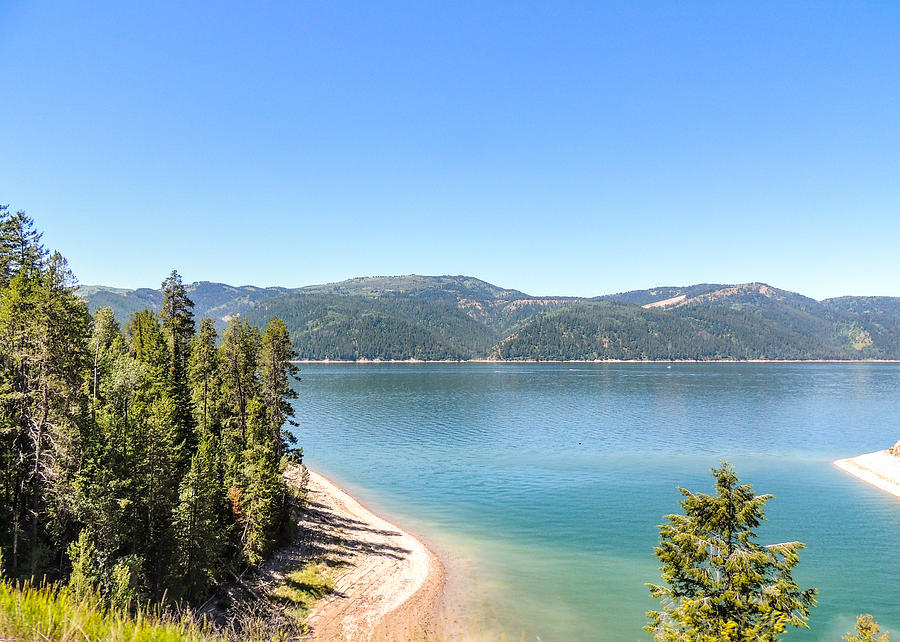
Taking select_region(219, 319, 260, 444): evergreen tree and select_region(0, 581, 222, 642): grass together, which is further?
select_region(219, 319, 260, 444): evergreen tree

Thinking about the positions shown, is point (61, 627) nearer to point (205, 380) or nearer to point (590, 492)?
point (205, 380)

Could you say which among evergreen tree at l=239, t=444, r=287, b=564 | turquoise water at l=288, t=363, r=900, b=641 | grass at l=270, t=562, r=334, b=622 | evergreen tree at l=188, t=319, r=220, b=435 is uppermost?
evergreen tree at l=188, t=319, r=220, b=435

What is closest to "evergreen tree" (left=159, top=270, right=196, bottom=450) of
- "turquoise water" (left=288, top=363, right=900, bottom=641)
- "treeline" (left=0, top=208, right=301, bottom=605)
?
"treeline" (left=0, top=208, right=301, bottom=605)

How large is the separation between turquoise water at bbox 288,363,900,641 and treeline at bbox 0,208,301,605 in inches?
706

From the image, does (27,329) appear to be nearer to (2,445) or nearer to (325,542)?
(2,445)

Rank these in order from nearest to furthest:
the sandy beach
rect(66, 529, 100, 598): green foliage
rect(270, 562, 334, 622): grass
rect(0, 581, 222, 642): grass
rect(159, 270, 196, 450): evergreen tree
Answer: rect(0, 581, 222, 642): grass, rect(66, 529, 100, 598): green foliage, rect(270, 562, 334, 622): grass, rect(159, 270, 196, 450): evergreen tree, the sandy beach

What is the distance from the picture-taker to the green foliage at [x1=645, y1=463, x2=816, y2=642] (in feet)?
65.2

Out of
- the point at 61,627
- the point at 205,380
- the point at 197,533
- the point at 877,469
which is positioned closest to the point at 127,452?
the point at 197,533

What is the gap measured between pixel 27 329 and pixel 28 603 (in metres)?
21.7

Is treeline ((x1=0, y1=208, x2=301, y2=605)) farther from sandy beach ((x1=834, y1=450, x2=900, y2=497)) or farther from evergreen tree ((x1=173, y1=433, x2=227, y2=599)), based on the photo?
sandy beach ((x1=834, y1=450, x2=900, y2=497))

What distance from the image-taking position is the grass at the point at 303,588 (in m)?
35.5

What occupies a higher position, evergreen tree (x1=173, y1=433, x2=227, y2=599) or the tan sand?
evergreen tree (x1=173, y1=433, x2=227, y2=599)

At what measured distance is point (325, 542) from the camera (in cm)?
4594

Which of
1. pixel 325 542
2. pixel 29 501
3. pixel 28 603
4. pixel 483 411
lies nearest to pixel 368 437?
pixel 483 411
